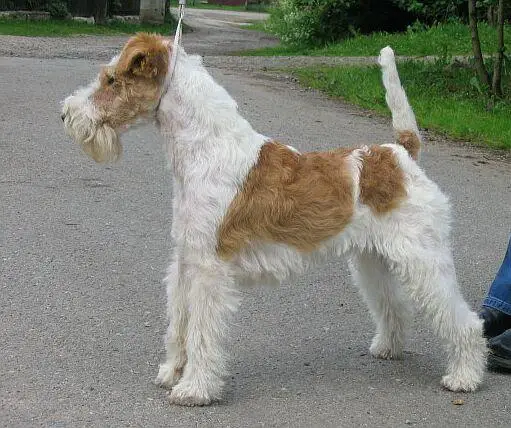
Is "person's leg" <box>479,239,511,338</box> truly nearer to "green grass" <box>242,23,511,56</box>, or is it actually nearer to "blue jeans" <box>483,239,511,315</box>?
"blue jeans" <box>483,239,511,315</box>

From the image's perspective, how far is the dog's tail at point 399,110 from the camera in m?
5.00

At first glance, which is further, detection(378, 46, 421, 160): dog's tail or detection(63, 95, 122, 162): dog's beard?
detection(378, 46, 421, 160): dog's tail

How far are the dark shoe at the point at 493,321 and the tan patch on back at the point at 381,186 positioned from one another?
1.19m

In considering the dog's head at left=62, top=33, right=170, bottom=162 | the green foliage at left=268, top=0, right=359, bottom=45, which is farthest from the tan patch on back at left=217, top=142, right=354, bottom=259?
the green foliage at left=268, top=0, right=359, bottom=45

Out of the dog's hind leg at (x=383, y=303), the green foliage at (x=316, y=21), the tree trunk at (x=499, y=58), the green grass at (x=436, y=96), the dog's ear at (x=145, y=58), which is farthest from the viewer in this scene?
the green foliage at (x=316, y=21)

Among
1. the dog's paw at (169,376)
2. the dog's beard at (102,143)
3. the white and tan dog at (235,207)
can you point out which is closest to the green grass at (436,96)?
the white and tan dog at (235,207)

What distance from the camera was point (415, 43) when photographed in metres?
20.6

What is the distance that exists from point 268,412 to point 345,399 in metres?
0.44

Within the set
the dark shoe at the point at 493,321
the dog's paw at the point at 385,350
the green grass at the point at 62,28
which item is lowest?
the green grass at the point at 62,28

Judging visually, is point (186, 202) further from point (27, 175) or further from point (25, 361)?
point (27, 175)

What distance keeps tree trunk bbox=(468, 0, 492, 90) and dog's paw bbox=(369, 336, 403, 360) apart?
9.18 m

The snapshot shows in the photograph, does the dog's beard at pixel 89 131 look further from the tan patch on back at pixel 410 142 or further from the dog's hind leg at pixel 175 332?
the tan patch on back at pixel 410 142

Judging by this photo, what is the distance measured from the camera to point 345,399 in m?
4.75

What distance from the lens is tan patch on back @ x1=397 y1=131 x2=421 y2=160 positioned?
5.02 metres
